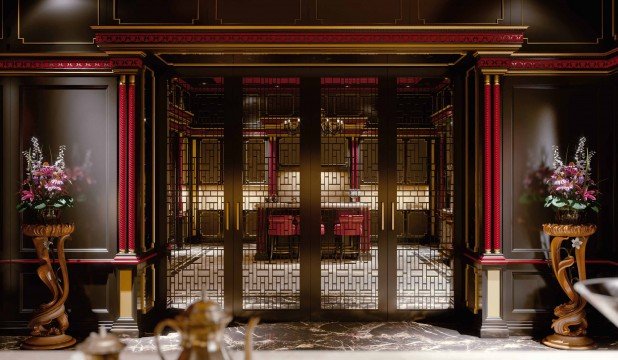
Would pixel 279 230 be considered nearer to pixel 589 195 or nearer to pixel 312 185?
pixel 312 185

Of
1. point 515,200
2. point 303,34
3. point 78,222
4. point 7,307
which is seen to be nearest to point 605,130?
point 515,200

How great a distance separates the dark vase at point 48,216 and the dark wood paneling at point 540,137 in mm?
3952

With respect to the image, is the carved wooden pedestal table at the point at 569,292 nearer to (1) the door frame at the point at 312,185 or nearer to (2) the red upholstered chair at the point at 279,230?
(1) the door frame at the point at 312,185

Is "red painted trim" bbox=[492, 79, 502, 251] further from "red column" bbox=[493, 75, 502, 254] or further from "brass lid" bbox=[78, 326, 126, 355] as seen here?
"brass lid" bbox=[78, 326, 126, 355]

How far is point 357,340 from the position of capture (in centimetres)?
456

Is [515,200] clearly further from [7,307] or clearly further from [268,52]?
[7,307]

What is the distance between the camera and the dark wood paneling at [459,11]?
15.1 ft

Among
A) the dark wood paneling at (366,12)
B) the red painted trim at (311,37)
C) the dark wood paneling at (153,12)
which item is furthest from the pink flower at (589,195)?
the dark wood paneling at (153,12)

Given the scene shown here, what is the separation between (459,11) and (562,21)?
96cm

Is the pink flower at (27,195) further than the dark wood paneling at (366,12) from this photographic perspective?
No

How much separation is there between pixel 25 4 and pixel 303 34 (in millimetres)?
2538

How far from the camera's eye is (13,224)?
15.4ft

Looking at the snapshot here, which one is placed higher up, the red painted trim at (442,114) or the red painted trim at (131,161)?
the red painted trim at (442,114)

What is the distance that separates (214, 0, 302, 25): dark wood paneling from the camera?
15.2 ft
